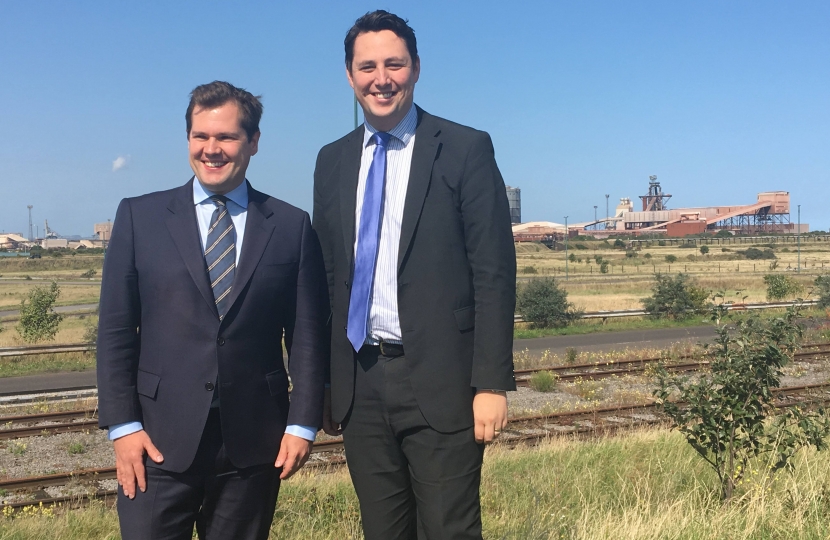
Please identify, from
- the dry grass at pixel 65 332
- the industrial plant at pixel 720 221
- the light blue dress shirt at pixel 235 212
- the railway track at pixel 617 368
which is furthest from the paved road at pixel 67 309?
the industrial plant at pixel 720 221

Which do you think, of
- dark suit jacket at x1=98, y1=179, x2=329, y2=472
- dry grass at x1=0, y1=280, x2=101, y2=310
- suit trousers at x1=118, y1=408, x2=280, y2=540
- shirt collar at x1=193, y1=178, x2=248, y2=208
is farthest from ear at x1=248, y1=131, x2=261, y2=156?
dry grass at x1=0, y1=280, x2=101, y2=310

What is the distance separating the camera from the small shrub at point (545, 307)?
88.4 ft

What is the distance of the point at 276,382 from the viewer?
3.15 m

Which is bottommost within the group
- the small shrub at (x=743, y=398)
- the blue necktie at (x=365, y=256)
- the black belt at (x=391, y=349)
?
the small shrub at (x=743, y=398)

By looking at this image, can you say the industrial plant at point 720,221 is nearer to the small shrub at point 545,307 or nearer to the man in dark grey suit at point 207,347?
the small shrub at point 545,307

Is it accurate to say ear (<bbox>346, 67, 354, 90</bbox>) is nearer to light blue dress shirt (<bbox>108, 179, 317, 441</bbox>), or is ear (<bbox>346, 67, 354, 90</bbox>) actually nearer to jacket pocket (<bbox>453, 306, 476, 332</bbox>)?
light blue dress shirt (<bbox>108, 179, 317, 441</bbox>)

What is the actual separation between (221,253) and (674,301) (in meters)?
27.6

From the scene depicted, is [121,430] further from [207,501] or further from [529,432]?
[529,432]

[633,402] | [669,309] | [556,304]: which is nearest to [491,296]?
[633,402]

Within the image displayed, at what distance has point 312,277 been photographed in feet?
10.6

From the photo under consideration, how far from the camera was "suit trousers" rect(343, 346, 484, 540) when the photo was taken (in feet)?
10.2

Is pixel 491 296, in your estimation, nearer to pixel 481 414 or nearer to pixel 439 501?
pixel 481 414

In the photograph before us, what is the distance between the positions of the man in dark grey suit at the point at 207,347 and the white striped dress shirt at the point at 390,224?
0.26 m

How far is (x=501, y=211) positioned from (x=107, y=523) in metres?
4.38
